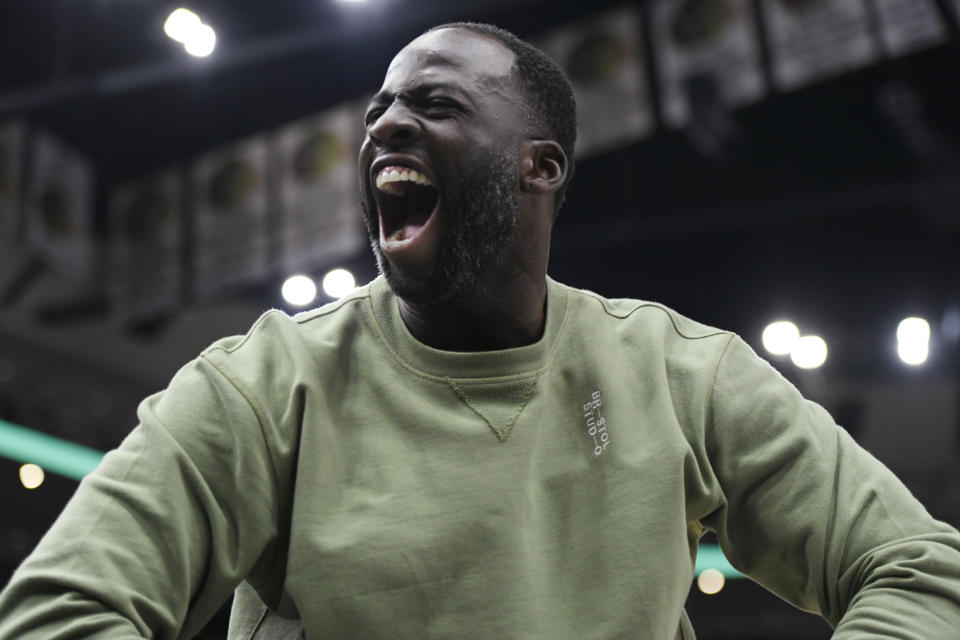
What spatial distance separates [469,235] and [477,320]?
0.37 ft

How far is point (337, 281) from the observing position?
22.9ft

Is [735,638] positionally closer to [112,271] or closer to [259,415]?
[112,271]

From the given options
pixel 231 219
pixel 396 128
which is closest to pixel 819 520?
pixel 396 128

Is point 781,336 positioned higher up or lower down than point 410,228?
lower down

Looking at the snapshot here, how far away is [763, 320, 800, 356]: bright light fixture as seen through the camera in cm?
712

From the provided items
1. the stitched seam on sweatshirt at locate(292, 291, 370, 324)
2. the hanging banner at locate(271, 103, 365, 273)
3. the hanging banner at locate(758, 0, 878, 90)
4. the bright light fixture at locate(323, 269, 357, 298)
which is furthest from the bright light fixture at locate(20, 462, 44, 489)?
the stitched seam on sweatshirt at locate(292, 291, 370, 324)

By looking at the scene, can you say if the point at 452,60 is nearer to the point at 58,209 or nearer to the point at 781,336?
the point at 58,209

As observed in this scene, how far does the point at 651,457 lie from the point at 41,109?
4.90m

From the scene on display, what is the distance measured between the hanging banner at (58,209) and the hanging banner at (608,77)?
2657 mm

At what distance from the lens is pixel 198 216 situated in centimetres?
582

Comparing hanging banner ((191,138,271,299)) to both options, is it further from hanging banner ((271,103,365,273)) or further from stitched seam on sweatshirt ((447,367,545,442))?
stitched seam on sweatshirt ((447,367,545,442))

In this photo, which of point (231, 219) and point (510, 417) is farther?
point (231, 219)

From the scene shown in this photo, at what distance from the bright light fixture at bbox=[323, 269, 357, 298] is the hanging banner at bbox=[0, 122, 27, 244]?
1.95 meters

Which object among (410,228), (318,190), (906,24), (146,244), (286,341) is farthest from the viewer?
(146,244)
